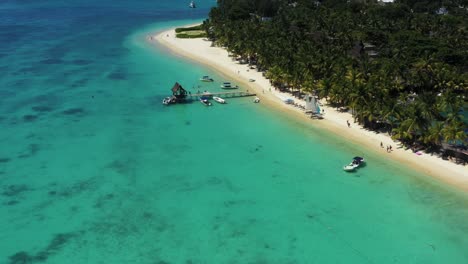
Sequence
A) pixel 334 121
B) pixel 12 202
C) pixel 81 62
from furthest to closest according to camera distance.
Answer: pixel 81 62 → pixel 334 121 → pixel 12 202

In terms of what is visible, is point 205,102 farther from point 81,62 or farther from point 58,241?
point 81,62

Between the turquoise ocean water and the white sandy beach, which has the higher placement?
the white sandy beach

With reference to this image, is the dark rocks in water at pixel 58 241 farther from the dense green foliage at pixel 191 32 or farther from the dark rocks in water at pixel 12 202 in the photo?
the dense green foliage at pixel 191 32

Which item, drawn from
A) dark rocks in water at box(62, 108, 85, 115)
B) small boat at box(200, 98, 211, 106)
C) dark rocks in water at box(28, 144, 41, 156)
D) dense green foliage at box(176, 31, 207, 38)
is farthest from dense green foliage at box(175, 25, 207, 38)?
dark rocks in water at box(28, 144, 41, 156)

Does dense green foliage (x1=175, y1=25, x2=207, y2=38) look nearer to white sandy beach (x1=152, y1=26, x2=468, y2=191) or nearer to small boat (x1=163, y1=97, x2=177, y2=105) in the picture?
white sandy beach (x1=152, y1=26, x2=468, y2=191)

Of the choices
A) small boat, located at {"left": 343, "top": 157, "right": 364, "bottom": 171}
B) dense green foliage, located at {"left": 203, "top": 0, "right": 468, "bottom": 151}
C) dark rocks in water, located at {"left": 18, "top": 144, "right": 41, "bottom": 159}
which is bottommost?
dark rocks in water, located at {"left": 18, "top": 144, "right": 41, "bottom": 159}

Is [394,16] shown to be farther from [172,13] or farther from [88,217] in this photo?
[88,217]

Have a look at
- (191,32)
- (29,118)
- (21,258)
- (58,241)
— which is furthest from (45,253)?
(191,32)
